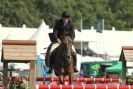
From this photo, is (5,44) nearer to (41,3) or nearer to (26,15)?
(26,15)

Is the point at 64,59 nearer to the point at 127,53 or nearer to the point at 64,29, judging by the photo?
the point at 64,29

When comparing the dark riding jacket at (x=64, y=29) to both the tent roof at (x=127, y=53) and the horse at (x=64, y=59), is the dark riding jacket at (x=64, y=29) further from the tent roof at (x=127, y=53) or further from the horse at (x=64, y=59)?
the tent roof at (x=127, y=53)

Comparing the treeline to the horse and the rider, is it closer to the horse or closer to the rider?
the rider

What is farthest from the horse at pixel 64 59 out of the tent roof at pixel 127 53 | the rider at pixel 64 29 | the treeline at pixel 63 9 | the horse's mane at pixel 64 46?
the treeline at pixel 63 9

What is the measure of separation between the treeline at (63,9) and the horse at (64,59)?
293ft

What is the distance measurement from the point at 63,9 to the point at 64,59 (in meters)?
95.5

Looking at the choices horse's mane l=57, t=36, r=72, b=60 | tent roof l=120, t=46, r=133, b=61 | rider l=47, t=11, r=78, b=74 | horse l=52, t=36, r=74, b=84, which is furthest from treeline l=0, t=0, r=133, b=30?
tent roof l=120, t=46, r=133, b=61

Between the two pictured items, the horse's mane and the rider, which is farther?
the rider

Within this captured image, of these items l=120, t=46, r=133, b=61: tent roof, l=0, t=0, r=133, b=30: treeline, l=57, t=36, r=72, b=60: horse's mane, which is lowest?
l=120, t=46, r=133, b=61: tent roof

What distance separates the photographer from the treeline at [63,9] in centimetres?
11119

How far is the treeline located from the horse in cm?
8924

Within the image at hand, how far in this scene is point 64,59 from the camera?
61.4 ft

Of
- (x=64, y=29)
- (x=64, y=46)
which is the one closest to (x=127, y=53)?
(x=64, y=46)

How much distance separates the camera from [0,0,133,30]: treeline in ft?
365
